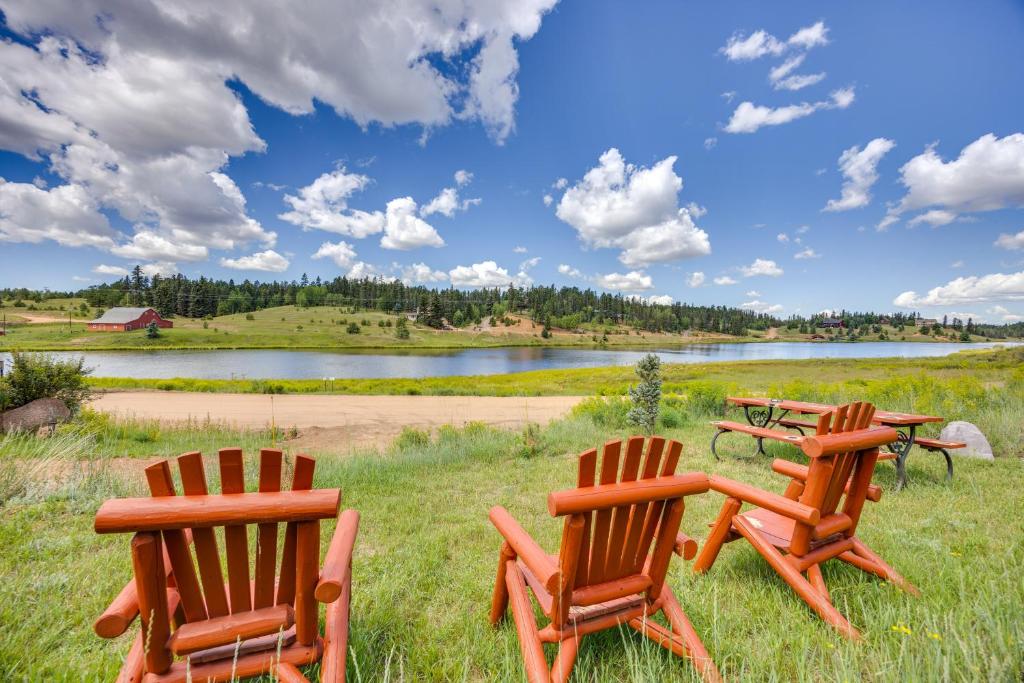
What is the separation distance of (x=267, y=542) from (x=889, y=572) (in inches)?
140

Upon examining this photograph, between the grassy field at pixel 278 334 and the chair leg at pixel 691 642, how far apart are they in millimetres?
70917

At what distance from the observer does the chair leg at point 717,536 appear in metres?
2.81

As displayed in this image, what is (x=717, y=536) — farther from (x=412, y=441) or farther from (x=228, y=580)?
(x=412, y=441)

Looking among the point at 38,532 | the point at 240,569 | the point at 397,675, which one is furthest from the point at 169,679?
the point at 38,532

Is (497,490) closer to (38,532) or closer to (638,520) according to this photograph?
(638,520)

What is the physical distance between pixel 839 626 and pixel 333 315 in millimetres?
103055

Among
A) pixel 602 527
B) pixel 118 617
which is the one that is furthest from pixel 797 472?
pixel 118 617

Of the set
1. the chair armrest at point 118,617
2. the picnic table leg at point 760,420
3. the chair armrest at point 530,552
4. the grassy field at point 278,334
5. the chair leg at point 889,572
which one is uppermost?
the chair armrest at point 530,552

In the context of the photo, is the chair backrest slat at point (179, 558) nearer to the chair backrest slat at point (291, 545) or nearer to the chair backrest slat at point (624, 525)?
the chair backrest slat at point (291, 545)

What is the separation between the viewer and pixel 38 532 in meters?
3.60

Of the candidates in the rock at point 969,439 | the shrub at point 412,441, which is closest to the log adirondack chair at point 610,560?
the shrub at point 412,441

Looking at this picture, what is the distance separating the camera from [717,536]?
2.88m

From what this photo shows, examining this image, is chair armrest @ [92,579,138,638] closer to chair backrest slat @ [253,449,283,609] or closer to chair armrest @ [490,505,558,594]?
chair backrest slat @ [253,449,283,609]

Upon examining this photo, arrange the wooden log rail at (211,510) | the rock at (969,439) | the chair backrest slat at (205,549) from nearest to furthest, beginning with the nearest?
the wooden log rail at (211,510)
the chair backrest slat at (205,549)
the rock at (969,439)
